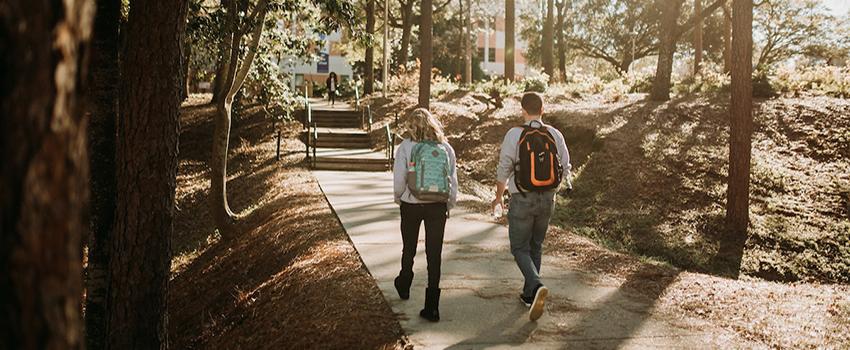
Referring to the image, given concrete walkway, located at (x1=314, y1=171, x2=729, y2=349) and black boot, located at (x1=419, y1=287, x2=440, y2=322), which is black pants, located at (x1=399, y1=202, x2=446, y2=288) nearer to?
black boot, located at (x1=419, y1=287, x2=440, y2=322)

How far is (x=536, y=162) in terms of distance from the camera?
655 centimetres

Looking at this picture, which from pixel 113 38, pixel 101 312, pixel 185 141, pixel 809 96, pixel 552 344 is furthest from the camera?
pixel 185 141

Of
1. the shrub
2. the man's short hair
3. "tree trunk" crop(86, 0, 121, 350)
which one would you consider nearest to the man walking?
the man's short hair

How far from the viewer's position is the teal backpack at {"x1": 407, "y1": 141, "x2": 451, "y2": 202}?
6371mm

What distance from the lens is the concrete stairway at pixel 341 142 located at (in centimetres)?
2111

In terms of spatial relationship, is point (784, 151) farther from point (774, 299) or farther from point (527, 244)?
point (527, 244)

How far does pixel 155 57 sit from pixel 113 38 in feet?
2.87

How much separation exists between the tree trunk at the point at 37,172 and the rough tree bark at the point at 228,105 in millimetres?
10850

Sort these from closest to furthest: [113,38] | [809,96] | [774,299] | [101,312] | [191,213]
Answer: [113,38], [101,312], [774,299], [191,213], [809,96]

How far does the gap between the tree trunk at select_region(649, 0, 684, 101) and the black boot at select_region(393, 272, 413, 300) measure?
1872cm

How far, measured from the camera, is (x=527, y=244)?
22.4 feet

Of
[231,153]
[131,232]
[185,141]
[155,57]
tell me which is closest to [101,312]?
[131,232]

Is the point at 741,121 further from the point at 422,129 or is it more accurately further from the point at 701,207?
the point at 422,129

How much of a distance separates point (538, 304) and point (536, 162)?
3.98 ft
